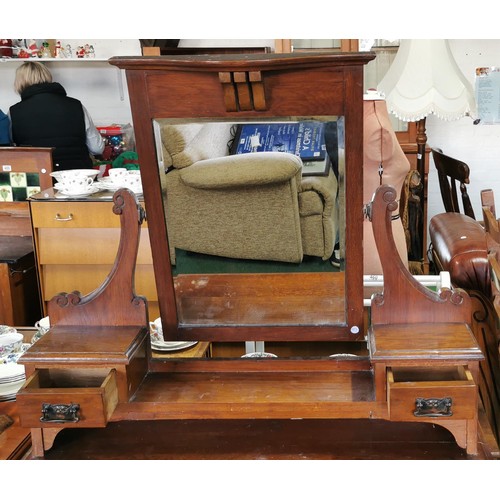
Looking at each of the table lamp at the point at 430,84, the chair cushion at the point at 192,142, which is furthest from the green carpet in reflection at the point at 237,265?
the table lamp at the point at 430,84

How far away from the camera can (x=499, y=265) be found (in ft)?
5.61

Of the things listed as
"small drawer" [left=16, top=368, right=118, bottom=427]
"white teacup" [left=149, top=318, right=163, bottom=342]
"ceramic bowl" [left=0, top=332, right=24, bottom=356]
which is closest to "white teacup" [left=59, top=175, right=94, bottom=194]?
"ceramic bowl" [left=0, top=332, right=24, bottom=356]

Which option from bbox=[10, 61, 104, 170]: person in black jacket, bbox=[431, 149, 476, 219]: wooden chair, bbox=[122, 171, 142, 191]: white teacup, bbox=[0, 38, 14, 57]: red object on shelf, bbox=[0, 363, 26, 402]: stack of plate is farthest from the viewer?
bbox=[0, 38, 14, 57]: red object on shelf

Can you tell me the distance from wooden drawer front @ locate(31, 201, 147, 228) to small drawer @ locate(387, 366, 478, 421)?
198cm

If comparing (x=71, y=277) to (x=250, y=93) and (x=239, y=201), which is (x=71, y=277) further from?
(x=250, y=93)

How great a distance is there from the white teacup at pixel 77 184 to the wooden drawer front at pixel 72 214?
0.05 m

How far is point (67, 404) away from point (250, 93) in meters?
0.61

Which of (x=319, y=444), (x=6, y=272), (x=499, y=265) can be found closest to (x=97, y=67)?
(x=6, y=272)

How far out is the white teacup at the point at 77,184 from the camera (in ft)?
9.57

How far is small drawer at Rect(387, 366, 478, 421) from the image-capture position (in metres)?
1.11

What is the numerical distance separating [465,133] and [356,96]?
3.72 metres

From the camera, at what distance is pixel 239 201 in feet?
4.06

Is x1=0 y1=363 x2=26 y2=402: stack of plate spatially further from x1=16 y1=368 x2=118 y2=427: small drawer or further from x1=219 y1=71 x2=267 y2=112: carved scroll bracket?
x1=219 y1=71 x2=267 y2=112: carved scroll bracket

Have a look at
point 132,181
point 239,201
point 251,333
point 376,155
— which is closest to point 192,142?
point 239,201
